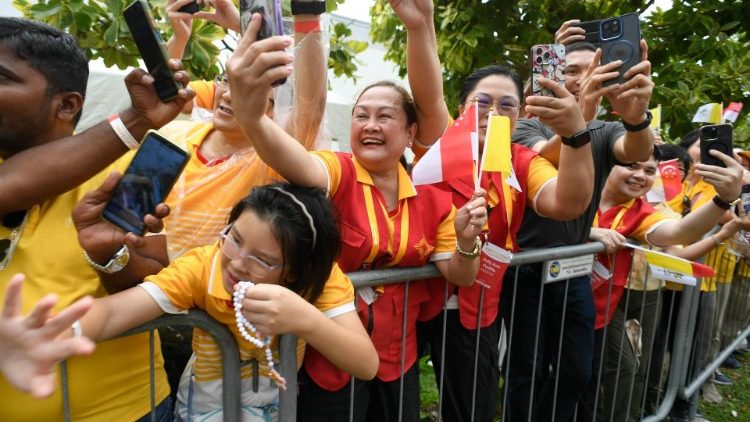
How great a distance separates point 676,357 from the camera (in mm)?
3736

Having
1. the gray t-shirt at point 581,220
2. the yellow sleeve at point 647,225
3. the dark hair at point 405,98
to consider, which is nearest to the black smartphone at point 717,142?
the yellow sleeve at point 647,225

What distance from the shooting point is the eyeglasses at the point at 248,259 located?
5.21ft

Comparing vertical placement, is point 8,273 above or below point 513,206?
above

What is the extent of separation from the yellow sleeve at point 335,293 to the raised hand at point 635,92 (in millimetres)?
1419

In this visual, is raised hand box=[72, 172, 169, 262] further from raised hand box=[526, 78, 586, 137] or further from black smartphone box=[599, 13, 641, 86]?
black smartphone box=[599, 13, 641, 86]

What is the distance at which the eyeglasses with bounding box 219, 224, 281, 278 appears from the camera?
159 cm

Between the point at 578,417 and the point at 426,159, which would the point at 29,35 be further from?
the point at 578,417

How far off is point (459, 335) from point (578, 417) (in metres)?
1.37

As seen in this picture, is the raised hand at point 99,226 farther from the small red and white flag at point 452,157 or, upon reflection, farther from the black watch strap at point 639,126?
the black watch strap at point 639,126

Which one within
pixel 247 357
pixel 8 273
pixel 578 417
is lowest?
pixel 578 417

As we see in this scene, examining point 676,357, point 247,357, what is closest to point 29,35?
point 247,357

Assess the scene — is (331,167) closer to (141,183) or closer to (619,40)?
(141,183)

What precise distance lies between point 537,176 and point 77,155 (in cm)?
195

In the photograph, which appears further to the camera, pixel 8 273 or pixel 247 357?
pixel 247 357
